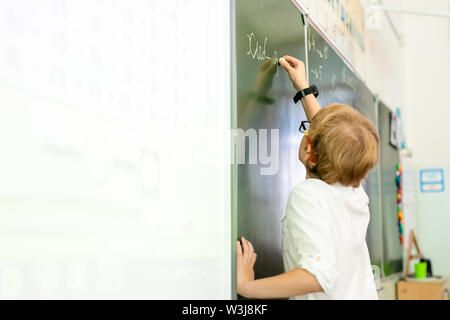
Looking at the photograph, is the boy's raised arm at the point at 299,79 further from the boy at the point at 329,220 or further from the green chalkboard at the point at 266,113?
the boy at the point at 329,220

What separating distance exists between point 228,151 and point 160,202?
1.02 ft

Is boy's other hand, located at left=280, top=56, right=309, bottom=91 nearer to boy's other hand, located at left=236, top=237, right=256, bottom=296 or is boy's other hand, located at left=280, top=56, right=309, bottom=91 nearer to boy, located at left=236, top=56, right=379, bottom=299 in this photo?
boy, located at left=236, top=56, right=379, bottom=299

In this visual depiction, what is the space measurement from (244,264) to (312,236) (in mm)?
274

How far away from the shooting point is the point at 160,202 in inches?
39.7

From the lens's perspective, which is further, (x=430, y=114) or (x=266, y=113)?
(x=430, y=114)

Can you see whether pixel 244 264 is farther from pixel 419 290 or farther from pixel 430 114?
pixel 430 114

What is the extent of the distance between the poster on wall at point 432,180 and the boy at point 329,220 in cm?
294

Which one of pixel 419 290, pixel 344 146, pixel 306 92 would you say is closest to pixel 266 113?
pixel 306 92

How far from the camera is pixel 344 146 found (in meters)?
1.13

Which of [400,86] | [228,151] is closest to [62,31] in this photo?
[228,151]

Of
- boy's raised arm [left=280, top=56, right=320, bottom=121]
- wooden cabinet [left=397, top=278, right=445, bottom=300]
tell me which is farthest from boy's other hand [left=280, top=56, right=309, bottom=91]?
wooden cabinet [left=397, top=278, right=445, bottom=300]

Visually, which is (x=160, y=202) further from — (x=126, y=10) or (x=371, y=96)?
(x=371, y=96)

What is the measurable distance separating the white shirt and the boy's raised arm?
0.41 metres

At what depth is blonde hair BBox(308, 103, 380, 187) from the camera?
1.13 meters
